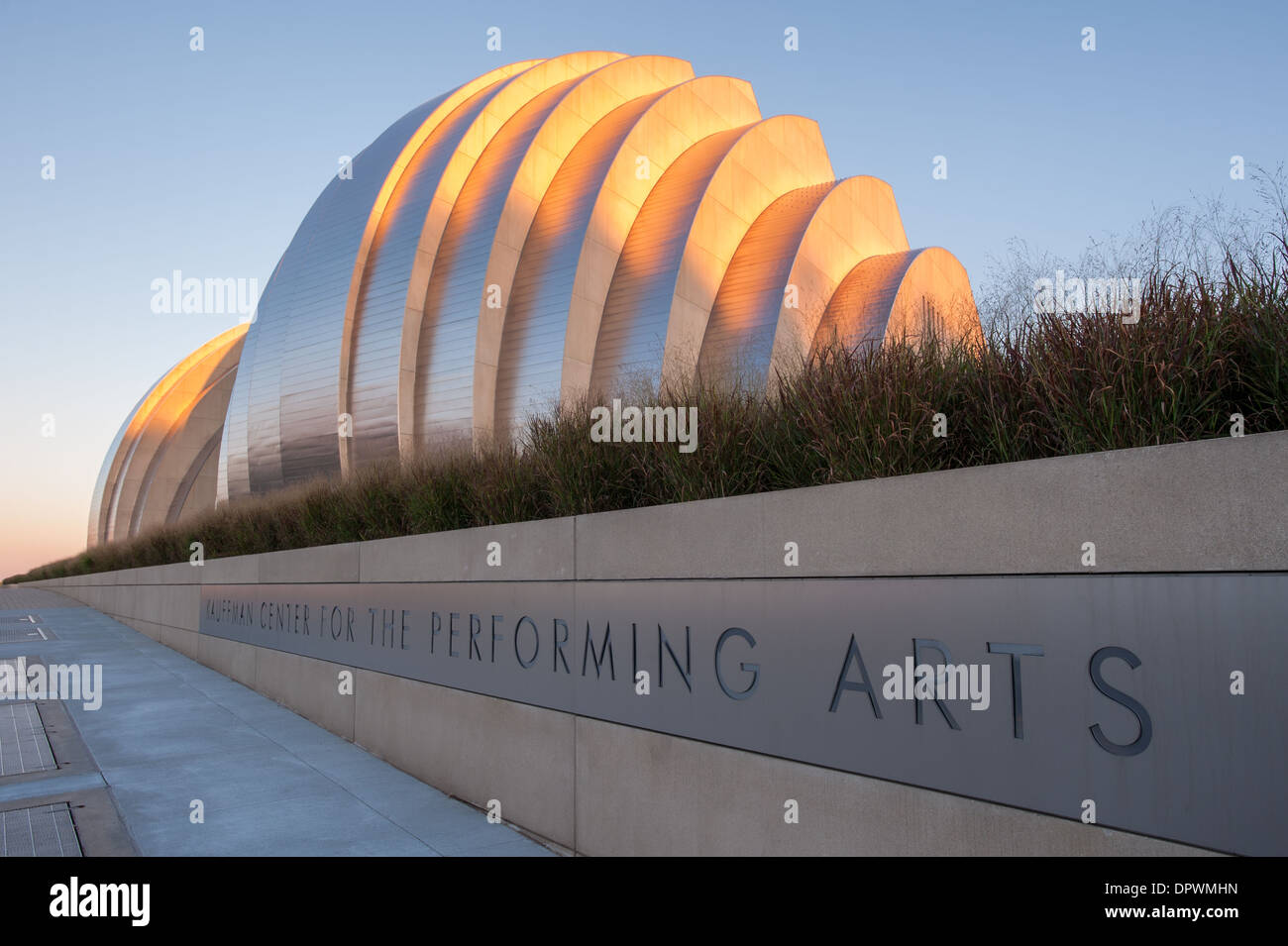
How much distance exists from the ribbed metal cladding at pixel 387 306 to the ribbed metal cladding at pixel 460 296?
0.58 m

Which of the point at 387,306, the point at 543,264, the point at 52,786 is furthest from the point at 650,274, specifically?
the point at 52,786

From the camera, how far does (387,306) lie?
19266mm

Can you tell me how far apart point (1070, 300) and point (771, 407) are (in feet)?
5.48

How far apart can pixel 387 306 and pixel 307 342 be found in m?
2.52

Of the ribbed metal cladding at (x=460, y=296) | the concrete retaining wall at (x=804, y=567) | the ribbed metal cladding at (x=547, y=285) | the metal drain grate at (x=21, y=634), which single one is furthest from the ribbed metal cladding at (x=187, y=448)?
the concrete retaining wall at (x=804, y=567)

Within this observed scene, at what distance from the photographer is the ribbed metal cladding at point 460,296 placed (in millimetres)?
18219

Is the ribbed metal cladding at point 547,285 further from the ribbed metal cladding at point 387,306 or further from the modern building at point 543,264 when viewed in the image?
the ribbed metal cladding at point 387,306

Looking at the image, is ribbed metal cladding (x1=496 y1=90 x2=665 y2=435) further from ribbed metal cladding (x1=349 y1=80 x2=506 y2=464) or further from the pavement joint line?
the pavement joint line

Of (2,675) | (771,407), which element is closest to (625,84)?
(2,675)

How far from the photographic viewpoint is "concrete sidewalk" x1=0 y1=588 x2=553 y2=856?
544 centimetres

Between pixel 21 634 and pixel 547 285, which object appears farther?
pixel 21 634

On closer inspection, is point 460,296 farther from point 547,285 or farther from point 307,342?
point 307,342

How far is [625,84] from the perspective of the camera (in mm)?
21719

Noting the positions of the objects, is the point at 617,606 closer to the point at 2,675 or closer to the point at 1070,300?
the point at 1070,300
